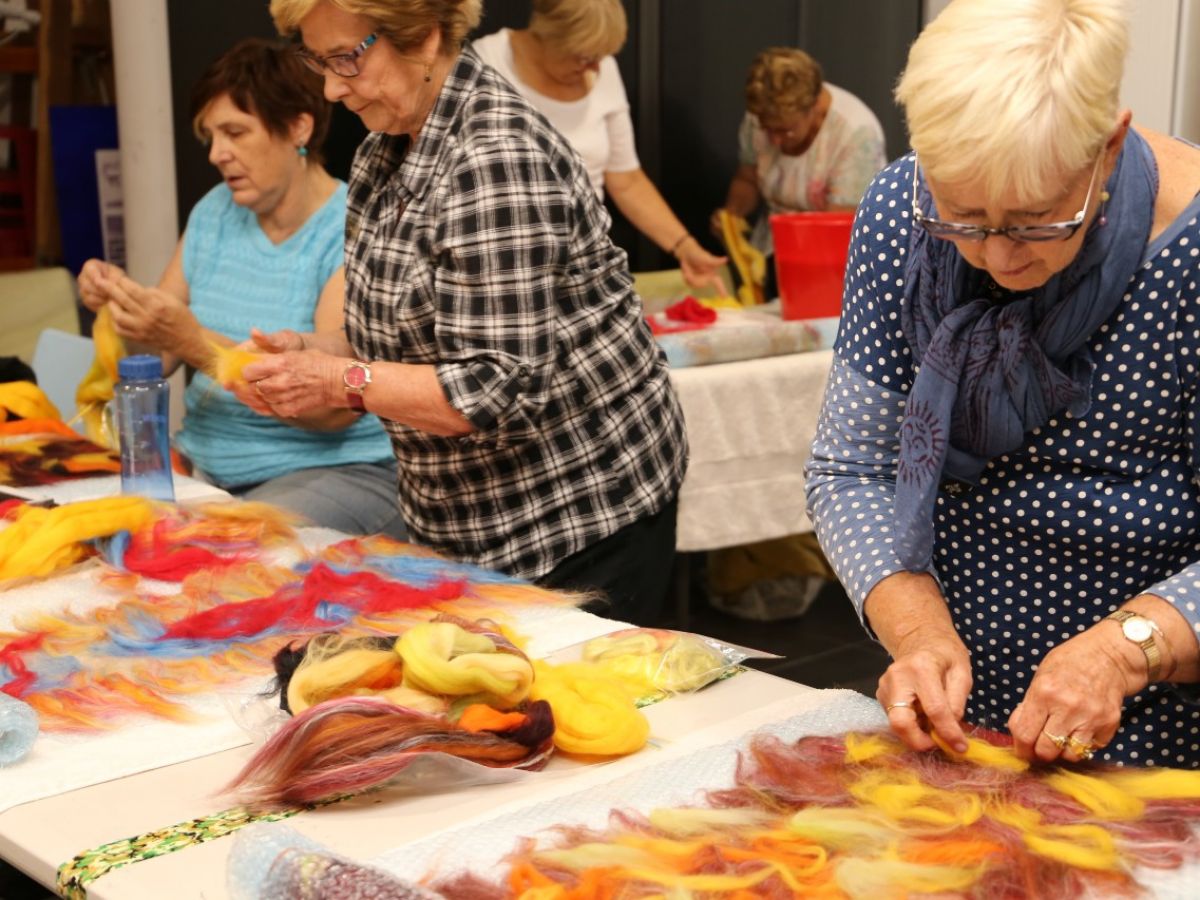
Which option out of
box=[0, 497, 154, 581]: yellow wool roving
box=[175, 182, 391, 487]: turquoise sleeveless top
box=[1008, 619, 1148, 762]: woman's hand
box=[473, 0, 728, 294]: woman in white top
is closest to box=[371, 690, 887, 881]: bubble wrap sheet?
box=[1008, 619, 1148, 762]: woman's hand

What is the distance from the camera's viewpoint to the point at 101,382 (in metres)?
3.23

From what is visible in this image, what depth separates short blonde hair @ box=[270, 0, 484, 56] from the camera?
2.13 meters

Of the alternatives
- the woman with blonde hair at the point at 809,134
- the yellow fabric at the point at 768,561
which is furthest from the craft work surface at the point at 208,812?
the woman with blonde hair at the point at 809,134

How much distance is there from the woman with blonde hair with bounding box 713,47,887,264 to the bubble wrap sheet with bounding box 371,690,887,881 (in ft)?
12.5

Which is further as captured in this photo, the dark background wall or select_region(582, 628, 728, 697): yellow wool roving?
the dark background wall

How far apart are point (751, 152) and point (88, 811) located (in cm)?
498

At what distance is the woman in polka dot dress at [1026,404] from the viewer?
1328 millimetres

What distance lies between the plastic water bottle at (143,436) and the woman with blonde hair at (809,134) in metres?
3.21

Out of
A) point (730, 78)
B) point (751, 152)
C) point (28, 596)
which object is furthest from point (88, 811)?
point (730, 78)

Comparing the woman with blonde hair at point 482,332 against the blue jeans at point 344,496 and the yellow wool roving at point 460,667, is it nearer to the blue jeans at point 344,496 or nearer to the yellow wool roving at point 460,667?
the blue jeans at point 344,496

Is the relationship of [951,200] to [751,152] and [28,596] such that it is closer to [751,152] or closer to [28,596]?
[28,596]

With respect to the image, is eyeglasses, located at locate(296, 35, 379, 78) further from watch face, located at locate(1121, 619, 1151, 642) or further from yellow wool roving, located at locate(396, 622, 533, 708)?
watch face, located at locate(1121, 619, 1151, 642)

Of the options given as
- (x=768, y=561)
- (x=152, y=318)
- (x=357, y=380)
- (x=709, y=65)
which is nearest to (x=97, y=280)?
(x=152, y=318)

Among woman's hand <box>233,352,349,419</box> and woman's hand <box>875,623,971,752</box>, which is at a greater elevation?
woman's hand <box>233,352,349,419</box>
